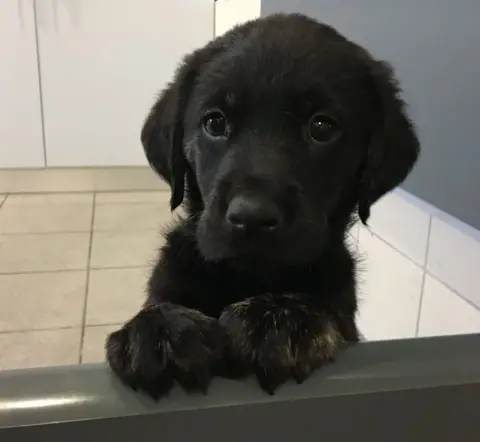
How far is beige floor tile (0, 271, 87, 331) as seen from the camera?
2479 millimetres

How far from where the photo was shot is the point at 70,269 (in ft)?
9.83

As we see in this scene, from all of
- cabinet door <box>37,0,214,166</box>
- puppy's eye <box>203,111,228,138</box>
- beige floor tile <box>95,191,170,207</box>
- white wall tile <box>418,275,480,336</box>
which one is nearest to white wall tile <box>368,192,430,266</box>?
white wall tile <box>418,275,480,336</box>

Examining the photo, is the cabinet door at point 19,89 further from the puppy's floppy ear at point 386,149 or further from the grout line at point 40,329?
the puppy's floppy ear at point 386,149

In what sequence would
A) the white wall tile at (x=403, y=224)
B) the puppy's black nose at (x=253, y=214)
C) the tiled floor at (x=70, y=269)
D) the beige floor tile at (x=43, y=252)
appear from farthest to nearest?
the beige floor tile at (x=43, y=252) → the tiled floor at (x=70, y=269) → the white wall tile at (x=403, y=224) → the puppy's black nose at (x=253, y=214)

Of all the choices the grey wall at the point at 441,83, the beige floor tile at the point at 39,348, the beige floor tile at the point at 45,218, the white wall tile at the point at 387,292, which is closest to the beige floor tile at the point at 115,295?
the beige floor tile at the point at 39,348

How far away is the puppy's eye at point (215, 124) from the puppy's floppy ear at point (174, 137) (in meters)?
0.12

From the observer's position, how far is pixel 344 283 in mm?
1192

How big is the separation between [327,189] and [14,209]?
3.14 metres

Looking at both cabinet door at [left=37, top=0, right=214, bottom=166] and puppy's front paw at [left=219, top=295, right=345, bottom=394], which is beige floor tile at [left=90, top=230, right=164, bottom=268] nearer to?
cabinet door at [left=37, top=0, right=214, bottom=166]

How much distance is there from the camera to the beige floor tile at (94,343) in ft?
7.23

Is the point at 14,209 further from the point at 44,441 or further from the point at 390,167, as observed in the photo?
the point at 44,441

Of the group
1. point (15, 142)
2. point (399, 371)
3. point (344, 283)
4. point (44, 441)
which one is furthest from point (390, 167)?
point (15, 142)

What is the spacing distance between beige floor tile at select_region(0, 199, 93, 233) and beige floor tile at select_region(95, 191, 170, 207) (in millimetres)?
166

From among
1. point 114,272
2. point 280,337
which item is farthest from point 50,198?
point 280,337
